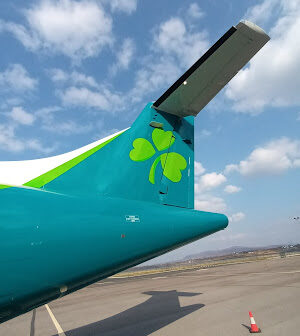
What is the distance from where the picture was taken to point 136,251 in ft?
14.8

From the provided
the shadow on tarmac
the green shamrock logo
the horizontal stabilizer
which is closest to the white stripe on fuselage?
the green shamrock logo

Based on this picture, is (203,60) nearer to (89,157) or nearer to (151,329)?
(89,157)

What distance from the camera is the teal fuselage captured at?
3.48 m

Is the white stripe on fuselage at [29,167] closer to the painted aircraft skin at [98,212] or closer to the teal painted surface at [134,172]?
the painted aircraft skin at [98,212]

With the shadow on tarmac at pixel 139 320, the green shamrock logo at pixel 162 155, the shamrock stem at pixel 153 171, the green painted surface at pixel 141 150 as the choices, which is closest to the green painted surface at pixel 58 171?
the green painted surface at pixel 141 150

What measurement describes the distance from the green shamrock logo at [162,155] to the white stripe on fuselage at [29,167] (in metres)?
0.68

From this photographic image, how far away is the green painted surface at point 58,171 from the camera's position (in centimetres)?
416

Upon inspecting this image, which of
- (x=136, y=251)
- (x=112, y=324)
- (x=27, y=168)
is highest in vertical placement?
(x=27, y=168)

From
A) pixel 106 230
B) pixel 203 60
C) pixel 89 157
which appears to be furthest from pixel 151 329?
pixel 203 60

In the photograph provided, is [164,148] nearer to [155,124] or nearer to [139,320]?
[155,124]

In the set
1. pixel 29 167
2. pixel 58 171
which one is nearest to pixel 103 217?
pixel 58 171

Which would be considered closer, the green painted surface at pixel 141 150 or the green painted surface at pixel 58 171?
the green painted surface at pixel 58 171

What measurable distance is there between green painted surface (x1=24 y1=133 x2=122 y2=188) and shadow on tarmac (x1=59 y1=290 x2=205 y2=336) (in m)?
5.60

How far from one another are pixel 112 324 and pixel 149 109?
24.4 ft
